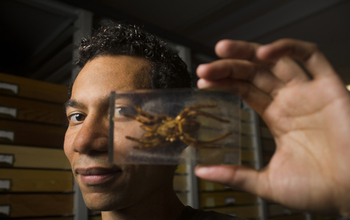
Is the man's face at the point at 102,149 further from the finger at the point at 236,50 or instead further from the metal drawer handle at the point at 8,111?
the metal drawer handle at the point at 8,111

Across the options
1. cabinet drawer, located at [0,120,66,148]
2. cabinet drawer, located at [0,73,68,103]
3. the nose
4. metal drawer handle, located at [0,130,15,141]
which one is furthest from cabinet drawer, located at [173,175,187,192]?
the nose

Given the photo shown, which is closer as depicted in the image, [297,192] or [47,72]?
[297,192]

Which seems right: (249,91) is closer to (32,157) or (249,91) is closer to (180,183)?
(32,157)

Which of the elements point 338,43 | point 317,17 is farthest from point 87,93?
point 338,43

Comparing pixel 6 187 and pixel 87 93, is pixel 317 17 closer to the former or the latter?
pixel 87 93

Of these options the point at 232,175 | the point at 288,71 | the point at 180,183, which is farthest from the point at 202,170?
the point at 180,183
